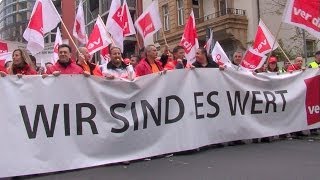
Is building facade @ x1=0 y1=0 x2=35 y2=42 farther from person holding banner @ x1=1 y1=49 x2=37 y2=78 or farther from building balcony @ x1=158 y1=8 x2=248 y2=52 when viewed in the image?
person holding banner @ x1=1 y1=49 x2=37 y2=78

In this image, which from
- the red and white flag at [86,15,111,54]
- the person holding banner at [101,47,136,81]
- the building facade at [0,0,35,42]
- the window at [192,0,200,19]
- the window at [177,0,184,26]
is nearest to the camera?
the person holding banner at [101,47,136,81]

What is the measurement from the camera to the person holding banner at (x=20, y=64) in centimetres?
664

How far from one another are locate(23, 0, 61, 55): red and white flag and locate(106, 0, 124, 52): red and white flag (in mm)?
2615

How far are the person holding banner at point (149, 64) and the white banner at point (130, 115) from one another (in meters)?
0.56

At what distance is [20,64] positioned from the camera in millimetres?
6684

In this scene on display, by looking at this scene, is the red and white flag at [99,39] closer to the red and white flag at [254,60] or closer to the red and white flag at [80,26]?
the red and white flag at [80,26]

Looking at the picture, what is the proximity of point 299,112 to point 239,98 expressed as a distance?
146 cm

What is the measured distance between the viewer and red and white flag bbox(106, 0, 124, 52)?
10.9 m

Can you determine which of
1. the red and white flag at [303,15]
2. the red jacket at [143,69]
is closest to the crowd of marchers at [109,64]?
the red jacket at [143,69]

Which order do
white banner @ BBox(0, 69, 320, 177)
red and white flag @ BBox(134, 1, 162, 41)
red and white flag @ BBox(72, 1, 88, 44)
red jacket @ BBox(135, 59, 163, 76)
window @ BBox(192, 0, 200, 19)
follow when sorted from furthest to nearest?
1. window @ BBox(192, 0, 200, 19)
2. red and white flag @ BBox(72, 1, 88, 44)
3. red and white flag @ BBox(134, 1, 162, 41)
4. red jacket @ BBox(135, 59, 163, 76)
5. white banner @ BBox(0, 69, 320, 177)

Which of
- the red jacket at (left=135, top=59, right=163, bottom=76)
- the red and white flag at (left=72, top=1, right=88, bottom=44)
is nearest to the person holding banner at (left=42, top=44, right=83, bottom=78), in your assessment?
the red jacket at (left=135, top=59, right=163, bottom=76)

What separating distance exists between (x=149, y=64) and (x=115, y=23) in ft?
10.9

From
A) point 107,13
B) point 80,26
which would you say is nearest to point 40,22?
point 80,26

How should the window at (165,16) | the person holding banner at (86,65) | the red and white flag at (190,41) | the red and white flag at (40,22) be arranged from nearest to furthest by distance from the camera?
the person holding banner at (86,65), the red and white flag at (40,22), the red and white flag at (190,41), the window at (165,16)
